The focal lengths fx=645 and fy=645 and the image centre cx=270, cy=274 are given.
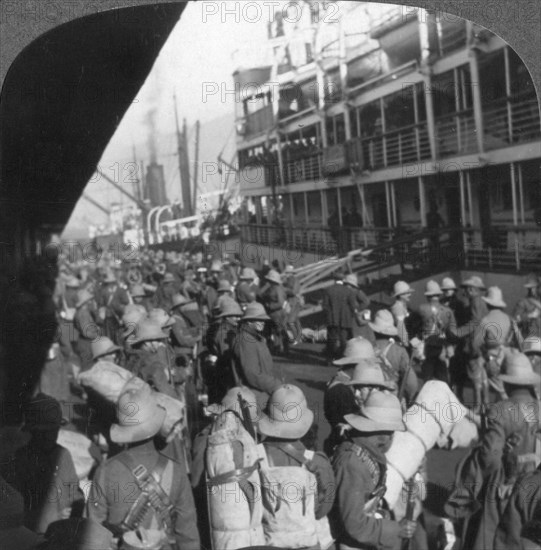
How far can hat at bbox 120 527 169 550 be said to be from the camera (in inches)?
111

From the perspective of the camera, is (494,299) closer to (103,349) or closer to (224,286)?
(224,286)

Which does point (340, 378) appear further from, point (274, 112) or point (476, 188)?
point (476, 188)

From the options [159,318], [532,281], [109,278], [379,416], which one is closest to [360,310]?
[532,281]

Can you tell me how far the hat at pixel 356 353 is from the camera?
443cm

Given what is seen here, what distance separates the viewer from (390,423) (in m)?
3.15

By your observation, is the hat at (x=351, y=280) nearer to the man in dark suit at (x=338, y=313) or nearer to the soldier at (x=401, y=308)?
the man in dark suit at (x=338, y=313)

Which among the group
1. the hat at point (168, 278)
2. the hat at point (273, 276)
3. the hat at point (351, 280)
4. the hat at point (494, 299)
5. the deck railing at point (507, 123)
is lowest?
the hat at point (494, 299)

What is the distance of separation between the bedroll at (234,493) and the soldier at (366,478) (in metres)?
0.47

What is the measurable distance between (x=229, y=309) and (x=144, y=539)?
10.2 feet

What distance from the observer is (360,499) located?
9.70 ft

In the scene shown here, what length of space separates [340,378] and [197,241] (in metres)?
2.81

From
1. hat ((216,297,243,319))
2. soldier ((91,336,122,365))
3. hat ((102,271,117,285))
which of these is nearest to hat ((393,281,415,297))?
hat ((216,297,243,319))

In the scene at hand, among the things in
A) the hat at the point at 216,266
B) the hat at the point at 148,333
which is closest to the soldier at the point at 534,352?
the hat at the point at 148,333

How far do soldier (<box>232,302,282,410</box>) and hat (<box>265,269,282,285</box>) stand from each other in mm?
1559
